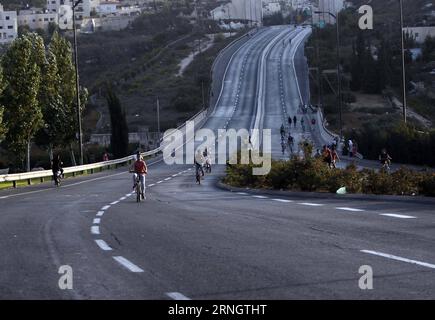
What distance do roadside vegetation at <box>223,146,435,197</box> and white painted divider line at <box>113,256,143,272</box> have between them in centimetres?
1348

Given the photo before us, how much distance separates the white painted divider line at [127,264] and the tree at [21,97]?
1949 inches

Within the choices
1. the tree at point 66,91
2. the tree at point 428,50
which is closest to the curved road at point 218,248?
the tree at point 66,91

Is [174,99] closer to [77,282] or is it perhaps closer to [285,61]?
[285,61]

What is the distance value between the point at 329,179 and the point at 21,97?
38.0 metres

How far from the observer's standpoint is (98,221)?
65.7ft

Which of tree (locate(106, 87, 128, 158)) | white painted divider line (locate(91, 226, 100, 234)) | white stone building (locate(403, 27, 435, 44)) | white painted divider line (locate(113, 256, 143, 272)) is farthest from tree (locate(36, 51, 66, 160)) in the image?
white stone building (locate(403, 27, 435, 44))

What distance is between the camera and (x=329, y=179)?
1157 inches

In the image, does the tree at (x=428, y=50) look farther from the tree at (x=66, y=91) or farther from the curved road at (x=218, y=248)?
the curved road at (x=218, y=248)

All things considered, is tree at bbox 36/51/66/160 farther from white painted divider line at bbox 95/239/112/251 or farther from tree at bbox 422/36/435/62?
tree at bbox 422/36/435/62

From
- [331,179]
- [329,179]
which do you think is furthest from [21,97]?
[331,179]

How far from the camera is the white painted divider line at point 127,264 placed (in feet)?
39.8

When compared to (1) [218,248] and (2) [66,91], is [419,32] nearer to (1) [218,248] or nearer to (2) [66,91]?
(2) [66,91]
